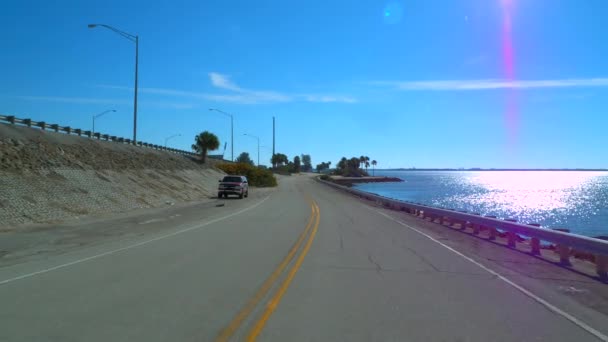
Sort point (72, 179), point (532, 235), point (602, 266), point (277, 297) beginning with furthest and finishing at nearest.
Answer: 1. point (72, 179)
2. point (532, 235)
3. point (602, 266)
4. point (277, 297)

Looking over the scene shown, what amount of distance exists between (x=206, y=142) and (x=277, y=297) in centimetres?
7012

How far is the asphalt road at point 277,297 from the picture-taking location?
6.43 meters

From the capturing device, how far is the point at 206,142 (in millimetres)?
76688

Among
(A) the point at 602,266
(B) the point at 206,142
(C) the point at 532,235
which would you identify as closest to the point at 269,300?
(A) the point at 602,266

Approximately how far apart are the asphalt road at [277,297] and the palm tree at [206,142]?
62.6m

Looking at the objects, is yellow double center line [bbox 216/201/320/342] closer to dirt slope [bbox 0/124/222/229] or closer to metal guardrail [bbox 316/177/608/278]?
metal guardrail [bbox 316/177/608/278]

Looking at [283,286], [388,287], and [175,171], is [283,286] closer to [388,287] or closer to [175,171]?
[388,287]

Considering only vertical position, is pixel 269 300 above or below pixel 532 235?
below

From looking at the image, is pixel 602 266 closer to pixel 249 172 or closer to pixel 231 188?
pixel 231 188

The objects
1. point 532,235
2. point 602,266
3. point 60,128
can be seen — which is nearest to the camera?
point 602,266

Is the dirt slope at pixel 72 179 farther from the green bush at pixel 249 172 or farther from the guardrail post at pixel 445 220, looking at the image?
the green bush at pixel 249 172

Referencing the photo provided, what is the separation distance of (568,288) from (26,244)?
1388 centimetres

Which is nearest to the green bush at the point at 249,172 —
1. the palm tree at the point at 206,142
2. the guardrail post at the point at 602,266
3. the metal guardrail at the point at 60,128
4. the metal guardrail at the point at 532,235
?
the palm tree at the point at 206,142

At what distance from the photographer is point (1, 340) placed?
5.92 m
